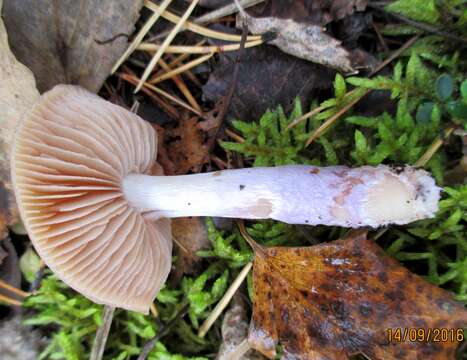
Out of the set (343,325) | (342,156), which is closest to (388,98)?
(342,156)

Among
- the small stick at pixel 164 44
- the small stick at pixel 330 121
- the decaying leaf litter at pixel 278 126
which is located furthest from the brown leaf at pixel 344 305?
the small stick at pixel 164 44

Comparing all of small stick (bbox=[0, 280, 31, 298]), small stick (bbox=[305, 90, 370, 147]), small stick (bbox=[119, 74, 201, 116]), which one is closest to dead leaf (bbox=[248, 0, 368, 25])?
small stick (bbox=[305, 90, 370, 147])

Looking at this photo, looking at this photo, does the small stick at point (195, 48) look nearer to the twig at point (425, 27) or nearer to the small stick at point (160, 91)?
the small stick at point (160, 91)

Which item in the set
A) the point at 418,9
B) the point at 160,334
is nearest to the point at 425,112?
the point at 418,9

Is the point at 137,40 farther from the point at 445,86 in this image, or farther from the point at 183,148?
the point at 445,86

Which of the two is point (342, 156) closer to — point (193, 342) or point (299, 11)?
point (299, 11)
